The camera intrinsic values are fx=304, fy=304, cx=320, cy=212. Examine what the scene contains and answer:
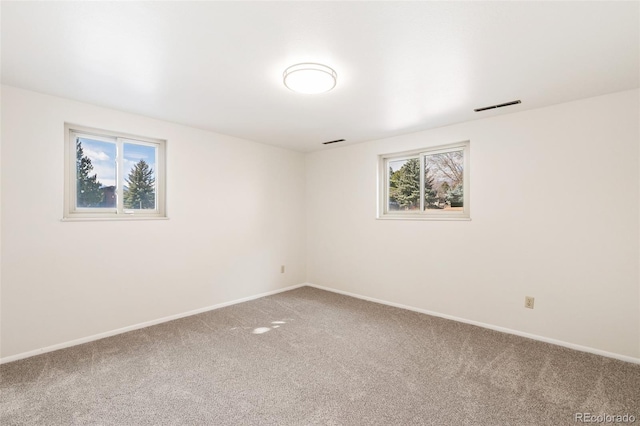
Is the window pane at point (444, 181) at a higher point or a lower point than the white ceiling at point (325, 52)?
lower

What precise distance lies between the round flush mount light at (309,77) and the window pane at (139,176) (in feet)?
6.90

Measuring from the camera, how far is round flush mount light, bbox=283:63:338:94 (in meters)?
2.14

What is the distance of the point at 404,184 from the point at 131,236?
3.39 meters

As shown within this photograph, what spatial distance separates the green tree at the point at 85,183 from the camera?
2996 mm

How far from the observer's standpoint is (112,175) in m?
3.22

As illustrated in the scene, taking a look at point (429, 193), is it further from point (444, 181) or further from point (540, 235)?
point (540, 235)

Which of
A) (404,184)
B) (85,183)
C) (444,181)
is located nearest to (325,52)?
(444,181)

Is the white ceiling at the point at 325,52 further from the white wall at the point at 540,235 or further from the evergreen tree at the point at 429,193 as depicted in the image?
the evergreen tree at the point at 429,193

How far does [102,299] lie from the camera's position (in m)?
3.01

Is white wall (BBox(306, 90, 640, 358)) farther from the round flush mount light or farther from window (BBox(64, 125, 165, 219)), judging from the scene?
window (BBox(64, 125, 165, 219))

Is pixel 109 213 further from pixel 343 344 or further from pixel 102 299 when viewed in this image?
pixel 343 344

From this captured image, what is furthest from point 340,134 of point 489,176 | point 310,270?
point 310,270

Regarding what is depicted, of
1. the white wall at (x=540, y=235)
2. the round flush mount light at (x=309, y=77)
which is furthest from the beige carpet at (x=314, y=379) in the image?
the round flush mount light at (x=309, y=77)

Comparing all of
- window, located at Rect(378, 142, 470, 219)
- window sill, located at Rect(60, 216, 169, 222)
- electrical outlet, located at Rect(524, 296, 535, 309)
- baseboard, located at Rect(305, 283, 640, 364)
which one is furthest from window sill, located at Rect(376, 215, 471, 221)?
window sill, located at Rect(60, 216, 169, 222)
